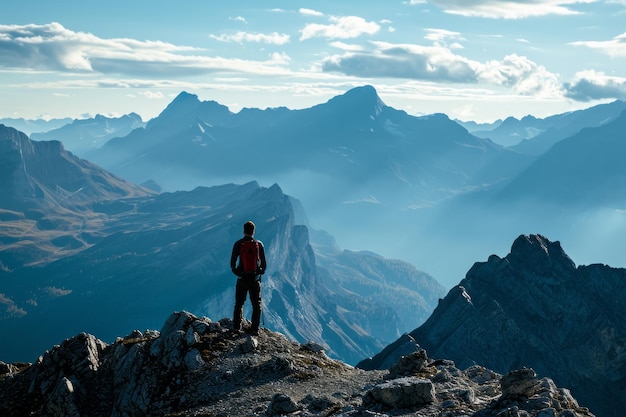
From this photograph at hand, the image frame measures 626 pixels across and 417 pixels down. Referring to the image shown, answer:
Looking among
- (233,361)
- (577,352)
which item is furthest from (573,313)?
(233,361)

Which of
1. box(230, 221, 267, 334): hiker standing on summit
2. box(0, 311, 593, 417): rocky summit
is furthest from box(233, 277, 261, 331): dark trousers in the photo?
box(0, 311, 593, 417): rocky summit

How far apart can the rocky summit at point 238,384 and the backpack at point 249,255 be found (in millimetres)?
4130

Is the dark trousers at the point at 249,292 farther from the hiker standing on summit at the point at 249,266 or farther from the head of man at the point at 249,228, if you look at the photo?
the head of man at the point at 249,228

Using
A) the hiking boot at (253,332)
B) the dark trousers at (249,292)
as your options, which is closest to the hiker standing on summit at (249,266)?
the dark trousers at (249,292)

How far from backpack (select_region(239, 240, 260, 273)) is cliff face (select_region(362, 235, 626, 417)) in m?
120

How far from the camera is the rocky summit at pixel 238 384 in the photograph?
98.0 ft

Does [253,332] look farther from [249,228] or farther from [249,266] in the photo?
[249,228]

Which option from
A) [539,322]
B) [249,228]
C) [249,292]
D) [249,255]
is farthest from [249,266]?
[539,322]

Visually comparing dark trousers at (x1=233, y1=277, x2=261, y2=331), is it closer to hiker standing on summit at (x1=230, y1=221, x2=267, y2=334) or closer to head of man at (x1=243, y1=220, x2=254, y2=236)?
hiker standing on summit at (x1=230, y1=221, x2=267, y2=334)

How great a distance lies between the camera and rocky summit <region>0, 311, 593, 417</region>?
29.9 m

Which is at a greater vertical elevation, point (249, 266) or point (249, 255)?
point (249, 255)

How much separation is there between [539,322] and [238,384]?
156416 millimetres

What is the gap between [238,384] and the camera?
3450cm

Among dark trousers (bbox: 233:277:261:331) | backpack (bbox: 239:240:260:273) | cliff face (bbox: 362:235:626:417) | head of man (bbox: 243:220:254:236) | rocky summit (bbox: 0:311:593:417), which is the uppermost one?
head of man (bbox: 243:220:254:236)
